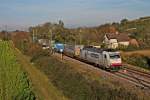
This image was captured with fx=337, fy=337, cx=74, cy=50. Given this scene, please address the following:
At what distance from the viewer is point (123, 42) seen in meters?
98.5

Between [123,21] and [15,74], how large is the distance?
5571 inches

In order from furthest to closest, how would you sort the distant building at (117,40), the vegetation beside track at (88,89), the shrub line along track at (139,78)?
the distant building at (117,40) < the shrub line along track at (139,78) < the vegetation beside track at (88,89)

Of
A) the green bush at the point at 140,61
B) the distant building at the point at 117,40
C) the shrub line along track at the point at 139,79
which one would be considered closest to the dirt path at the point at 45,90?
the shrub line along track at the point at 139,79

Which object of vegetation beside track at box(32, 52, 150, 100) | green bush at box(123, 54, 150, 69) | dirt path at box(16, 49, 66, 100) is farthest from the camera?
green bush at box(123, 54, 150, 69)

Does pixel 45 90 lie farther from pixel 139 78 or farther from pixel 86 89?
pixel 139 78

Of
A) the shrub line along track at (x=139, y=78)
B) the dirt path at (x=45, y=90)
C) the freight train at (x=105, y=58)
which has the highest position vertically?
the freight train at (x=105, y=58)

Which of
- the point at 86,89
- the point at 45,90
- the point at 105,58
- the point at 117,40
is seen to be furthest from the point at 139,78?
the point at 117,40

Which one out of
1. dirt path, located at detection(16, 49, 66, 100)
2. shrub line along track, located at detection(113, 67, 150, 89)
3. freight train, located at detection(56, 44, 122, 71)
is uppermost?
freight train, located at detection(56, 44, 122, 71)

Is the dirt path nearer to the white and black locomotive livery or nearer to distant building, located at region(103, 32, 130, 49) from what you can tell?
the white and black locomotive livery

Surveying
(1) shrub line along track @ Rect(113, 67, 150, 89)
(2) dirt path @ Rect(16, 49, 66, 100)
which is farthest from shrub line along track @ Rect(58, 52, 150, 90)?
(2) dirt path @ Rect(16, 49, 66, 100)

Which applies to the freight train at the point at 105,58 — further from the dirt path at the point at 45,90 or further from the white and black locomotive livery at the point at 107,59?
the dirt path at the point at 45,90

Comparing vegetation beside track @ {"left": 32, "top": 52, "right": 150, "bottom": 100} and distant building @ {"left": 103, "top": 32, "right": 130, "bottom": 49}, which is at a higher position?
distant building @ {"left": 103, "top": 32, "right": 130, "bottom": 49}

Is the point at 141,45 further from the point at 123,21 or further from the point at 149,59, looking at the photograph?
the point at 123,21

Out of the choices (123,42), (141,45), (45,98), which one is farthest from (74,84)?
(123,42)
